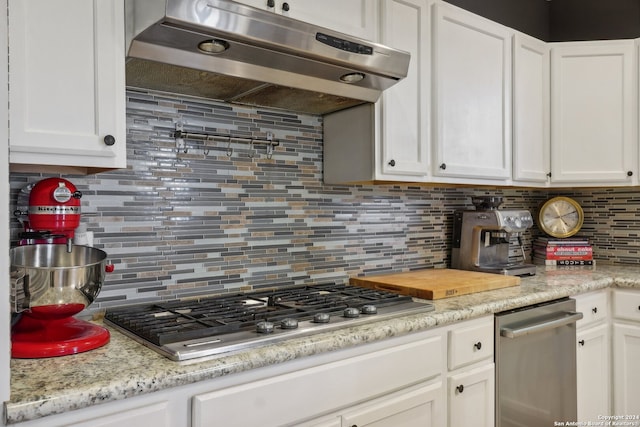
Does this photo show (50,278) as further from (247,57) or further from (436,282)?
(436,282)

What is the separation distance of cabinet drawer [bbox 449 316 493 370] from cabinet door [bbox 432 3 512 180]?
720 millimetres

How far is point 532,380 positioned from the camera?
2.03 m

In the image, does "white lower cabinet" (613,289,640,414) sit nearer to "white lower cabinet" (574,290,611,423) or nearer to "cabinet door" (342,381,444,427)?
"white lower cabinet" (574,290,611,423)

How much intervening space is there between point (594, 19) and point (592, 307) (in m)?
1.90

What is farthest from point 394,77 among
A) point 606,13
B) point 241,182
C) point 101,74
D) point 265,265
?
point 606,13

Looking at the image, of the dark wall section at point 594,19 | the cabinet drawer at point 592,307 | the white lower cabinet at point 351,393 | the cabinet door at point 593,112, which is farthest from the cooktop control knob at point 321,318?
the dark wall section at point 594,19

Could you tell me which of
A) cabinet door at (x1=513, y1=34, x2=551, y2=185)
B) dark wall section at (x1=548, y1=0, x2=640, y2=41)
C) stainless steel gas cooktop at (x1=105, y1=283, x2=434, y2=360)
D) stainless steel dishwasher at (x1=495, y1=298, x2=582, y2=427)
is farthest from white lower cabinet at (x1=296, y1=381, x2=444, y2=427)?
dark wall section at (x1=548, y1=0, x2=640, y2=41)

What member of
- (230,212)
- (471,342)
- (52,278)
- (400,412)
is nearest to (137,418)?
(52,278)

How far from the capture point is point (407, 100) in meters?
2.12

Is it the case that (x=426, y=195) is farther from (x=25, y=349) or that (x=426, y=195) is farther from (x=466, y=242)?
(x=25, y=349)

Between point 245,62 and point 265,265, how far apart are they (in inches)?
33.3

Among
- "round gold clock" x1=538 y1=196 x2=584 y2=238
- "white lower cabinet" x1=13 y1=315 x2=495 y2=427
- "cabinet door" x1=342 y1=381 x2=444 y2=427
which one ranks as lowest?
"cabinet door" x1=342 y1=381 x2=444 y2=427

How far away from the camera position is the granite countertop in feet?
3.18

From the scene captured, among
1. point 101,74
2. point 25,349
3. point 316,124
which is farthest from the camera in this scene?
point 316,124
